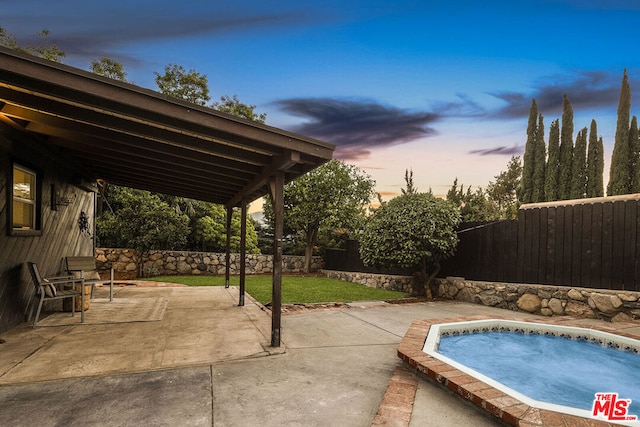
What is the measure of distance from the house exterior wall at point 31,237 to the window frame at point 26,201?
25 millimetres

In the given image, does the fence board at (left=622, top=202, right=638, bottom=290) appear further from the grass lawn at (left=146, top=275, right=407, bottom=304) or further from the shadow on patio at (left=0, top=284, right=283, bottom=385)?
the shadow on patio at (left=0, top=284, right=283, bottom=385)

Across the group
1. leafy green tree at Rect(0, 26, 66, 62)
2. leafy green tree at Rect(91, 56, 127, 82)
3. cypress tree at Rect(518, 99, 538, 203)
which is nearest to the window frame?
leafy green tree at Rect(0, 26, 66, 62)

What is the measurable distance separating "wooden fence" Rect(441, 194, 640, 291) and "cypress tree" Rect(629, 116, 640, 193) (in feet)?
43.8

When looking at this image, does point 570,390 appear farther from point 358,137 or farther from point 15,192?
point 358,137

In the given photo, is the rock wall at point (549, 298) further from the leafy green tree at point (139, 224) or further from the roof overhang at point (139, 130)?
the leafy green tree at point (139, 224)

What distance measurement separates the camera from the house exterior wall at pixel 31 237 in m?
4.84

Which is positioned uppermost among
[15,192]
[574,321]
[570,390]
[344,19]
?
[344,19]

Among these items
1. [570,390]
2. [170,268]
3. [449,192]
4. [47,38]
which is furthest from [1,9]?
[449,192]

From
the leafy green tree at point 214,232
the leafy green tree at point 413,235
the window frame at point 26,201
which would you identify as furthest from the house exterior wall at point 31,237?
the leafy green tree at point 413,235

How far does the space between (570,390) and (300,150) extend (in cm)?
468

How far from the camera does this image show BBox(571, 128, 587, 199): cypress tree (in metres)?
18.2

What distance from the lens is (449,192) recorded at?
1024 inches

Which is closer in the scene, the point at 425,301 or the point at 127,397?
the point at 127,397

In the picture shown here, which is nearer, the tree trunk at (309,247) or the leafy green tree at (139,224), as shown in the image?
the leafy green tree at (139,224)
